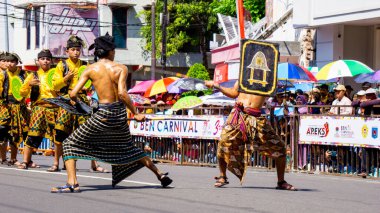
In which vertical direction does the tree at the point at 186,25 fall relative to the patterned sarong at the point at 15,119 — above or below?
above

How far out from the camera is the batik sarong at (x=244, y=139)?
40.1 ft

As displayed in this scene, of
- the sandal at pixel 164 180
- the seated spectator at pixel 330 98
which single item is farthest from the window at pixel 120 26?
the sandal at pixel 164 180

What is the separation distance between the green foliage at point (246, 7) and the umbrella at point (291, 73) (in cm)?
3101

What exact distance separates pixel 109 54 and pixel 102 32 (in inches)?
1651

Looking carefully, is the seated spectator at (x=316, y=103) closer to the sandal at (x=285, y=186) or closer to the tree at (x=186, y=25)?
the sandal at (x=285, y=186)

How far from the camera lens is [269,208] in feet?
32.0

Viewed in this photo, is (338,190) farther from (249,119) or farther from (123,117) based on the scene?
(123,117)

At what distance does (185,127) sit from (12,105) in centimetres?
510

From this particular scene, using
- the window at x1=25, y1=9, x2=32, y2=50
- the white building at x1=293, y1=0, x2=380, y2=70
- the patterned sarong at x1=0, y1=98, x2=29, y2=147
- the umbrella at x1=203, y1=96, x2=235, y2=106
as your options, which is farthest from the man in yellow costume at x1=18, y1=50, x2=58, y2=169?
the window at x1=25, y1=9, x2=32, y2=50

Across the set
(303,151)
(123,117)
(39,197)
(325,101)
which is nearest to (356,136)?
(303,151)

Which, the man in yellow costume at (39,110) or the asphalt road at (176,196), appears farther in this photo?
the man in yellow costume at (39,110)

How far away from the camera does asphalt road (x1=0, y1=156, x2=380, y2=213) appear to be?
9.72 m

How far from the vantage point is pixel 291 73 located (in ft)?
69.4

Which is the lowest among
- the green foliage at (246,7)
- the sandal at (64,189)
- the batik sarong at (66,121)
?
the sandal at (64,189)
